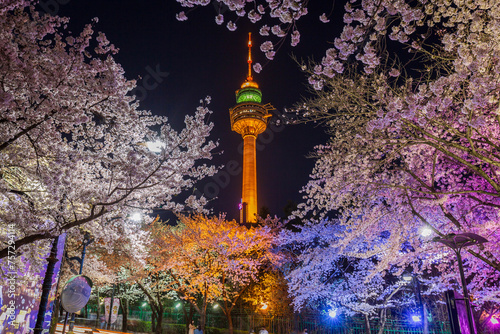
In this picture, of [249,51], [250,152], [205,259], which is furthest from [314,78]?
[249,51]

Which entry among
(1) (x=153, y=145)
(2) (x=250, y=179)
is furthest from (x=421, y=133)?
(2) (x=250, y=179)

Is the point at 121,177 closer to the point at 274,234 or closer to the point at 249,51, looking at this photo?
the point at 274,234

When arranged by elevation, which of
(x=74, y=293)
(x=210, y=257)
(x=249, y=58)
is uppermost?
(x=249, y=58)

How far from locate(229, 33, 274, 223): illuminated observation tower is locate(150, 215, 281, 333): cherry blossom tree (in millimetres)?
42891

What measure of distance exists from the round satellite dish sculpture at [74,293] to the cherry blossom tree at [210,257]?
13.8 meters

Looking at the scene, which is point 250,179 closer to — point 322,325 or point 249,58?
point 249,58

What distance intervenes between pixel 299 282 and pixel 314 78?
50.8 feet

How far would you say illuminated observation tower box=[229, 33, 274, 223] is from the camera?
7106 cm

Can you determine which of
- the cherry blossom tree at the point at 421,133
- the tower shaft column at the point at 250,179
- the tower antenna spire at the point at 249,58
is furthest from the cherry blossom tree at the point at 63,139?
the tower antenna spire at the point at 249,58

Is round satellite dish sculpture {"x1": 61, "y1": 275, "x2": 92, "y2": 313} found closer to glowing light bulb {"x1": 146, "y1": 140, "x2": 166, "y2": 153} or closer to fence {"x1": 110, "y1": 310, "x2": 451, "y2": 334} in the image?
glowing light bulb {"x1": 146, "y1": 140, "x2": 166, "y2": 153}

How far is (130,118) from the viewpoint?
982cm

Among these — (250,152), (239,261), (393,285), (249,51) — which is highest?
(249,51)

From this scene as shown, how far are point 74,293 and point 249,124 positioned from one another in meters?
72.4

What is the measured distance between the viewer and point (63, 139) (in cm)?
944
